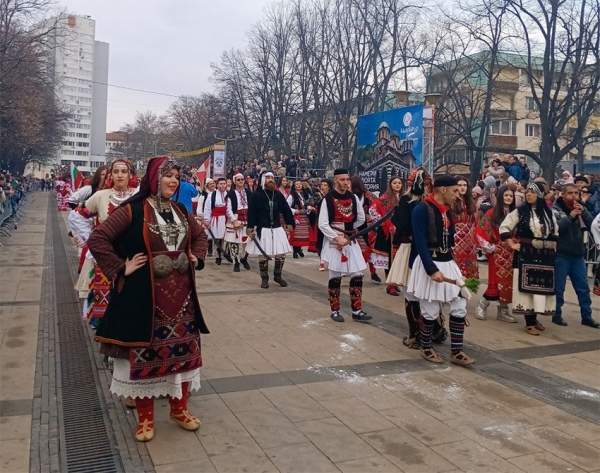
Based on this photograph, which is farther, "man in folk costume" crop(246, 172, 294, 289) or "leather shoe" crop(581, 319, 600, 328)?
"man in folk costume" crop(246, 172, 294, 289)

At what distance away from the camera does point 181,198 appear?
9.58 m

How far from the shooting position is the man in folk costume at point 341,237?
788 centimetres

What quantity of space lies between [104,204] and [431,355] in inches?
136

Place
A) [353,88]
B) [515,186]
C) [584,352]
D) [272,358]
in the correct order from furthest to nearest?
[353,88]
[515,186]
[584,352]
[272,358]

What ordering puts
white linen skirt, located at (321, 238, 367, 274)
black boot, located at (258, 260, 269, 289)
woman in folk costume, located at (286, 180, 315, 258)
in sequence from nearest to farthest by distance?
white linen skirt, located at (321, 238, 367, 274) < black boot, located at (258, 260, 269, 289) < woman in folk costume, located at (286, 180, 315, 258)

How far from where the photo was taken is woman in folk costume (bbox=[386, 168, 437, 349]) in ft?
22.3

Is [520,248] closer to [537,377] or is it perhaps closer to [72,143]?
[537,377]

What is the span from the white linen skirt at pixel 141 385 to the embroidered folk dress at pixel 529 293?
15.6ft

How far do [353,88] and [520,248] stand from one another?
24.5 metres

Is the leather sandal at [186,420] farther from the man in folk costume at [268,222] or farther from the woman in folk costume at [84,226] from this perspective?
the man in folk costume at [268,222]

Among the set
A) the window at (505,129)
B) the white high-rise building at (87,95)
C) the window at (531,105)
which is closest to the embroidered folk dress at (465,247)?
the window at (531,105)

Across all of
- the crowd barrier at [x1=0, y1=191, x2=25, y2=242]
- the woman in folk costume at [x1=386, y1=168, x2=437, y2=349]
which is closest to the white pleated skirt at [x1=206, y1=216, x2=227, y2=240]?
the woman in folk costume at [x1=386, y1=168, x2=437, y2=349]

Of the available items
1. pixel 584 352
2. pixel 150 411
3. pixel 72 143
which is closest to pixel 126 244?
pixel 150 411

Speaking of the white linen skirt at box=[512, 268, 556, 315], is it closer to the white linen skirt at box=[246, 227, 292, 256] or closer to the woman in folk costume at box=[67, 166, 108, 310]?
the white linen skirt at box=[246, 227, 292, 256]
